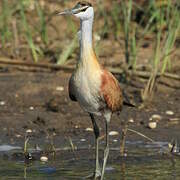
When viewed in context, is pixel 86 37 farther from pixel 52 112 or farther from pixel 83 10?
pixel 52 112

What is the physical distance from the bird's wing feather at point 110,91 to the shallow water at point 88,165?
24.5 inches

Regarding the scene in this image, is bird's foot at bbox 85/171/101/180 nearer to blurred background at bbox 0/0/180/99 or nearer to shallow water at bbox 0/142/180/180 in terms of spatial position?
shallow water at bbox 0/142/180/180

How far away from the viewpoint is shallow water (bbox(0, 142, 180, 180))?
6488mm

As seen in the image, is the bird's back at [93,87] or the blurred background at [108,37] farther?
the blurred background at [108,37]

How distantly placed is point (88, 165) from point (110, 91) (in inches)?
37.1

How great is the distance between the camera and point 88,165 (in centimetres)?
699

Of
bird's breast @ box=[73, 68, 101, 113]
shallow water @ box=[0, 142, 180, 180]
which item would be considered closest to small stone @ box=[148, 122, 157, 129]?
shallow water @ box=[0, 142, 180, 180]

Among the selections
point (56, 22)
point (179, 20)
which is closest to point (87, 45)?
point (179, 20)

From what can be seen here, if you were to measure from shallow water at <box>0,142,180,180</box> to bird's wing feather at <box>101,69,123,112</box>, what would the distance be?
2.04 feet

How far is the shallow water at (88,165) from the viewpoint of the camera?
6488 mm

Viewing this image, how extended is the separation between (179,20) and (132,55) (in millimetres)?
799

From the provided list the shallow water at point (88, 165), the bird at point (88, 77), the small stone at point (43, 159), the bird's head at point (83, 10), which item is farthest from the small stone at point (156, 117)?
the bird's head at point (83, 10)

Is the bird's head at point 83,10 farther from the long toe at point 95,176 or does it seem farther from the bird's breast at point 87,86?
the long toe at point 95,176

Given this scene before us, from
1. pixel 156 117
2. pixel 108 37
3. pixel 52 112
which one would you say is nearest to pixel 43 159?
pixel 52 112
